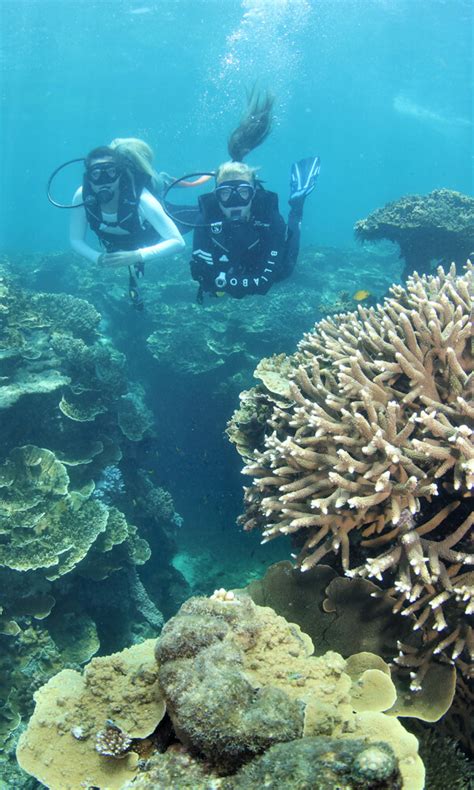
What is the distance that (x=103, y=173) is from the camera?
754 cm

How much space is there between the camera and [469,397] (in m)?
3.11

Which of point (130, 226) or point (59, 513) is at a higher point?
point (130, 226)

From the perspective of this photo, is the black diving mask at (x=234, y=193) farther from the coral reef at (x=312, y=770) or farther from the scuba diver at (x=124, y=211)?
the coral reef at (x=312, y=770)

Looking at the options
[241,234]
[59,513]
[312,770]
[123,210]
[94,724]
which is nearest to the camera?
[312,770]

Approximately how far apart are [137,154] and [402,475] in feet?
25.5

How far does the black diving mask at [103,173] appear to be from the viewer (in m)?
7.50

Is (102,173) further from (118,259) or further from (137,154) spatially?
(118,259)

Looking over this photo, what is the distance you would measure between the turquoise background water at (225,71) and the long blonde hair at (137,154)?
398cm

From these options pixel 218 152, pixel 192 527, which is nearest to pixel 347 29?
pixel 192 527

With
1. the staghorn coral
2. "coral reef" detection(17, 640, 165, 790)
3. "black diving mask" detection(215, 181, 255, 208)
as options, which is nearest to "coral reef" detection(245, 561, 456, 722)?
the staghorn coral

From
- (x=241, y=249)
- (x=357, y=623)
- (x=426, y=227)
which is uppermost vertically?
(x=426, y=227)

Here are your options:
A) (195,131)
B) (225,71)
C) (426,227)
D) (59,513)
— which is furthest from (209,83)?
(59,513)

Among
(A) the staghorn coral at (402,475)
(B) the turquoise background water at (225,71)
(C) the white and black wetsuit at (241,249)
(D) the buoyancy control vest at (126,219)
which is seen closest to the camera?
(A) the staghorn coral at (402,475)

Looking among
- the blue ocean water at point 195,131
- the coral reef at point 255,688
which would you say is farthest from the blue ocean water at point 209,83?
the coral reef at point 255,688
